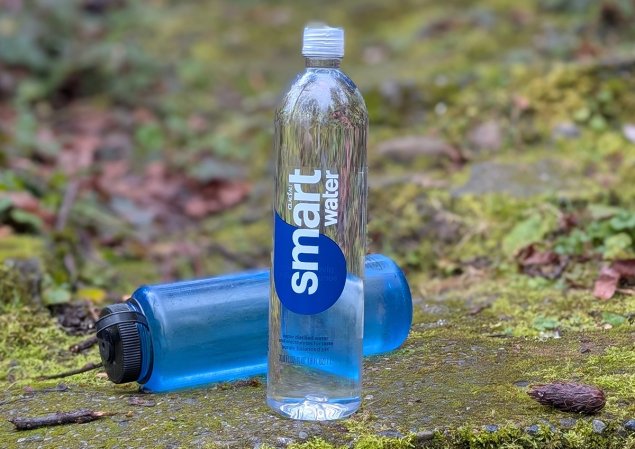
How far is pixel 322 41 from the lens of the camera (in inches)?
75.1

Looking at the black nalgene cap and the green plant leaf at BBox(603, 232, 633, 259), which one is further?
the green plant leaf at BBox(603, 232, 633, 259)

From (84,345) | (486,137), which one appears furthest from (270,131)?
(84,345)

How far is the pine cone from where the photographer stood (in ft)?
6.37

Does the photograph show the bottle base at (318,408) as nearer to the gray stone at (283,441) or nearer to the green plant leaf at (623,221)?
the gray stone at (283,441)

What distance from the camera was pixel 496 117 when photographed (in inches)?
180

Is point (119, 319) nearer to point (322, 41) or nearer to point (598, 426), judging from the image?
point (322, 41)

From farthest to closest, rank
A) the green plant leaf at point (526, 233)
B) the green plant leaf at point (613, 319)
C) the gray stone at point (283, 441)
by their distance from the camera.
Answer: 1. the green plant leaf at point (526, 233)
2. the green plant leaf at point (613, 319)
3. the gray stone at point (283, 441)

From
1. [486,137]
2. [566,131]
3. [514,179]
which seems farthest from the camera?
[486,137]

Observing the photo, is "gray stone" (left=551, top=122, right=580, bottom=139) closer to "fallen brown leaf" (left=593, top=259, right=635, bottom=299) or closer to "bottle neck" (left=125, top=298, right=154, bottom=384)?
"fallen brown leaf" (left=593, top=259, right=635, bottom=299)

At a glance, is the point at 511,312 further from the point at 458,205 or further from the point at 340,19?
the point at 340,19

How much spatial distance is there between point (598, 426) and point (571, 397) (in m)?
0.09

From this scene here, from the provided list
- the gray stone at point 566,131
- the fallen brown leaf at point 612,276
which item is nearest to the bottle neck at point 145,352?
the fallen brown leaf at point 612,276

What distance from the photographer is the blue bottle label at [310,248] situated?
1901 millimetres

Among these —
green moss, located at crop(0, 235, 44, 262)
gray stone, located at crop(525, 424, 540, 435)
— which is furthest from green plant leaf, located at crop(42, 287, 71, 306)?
gray stone, located at crop(525, 424, 540, 435)
